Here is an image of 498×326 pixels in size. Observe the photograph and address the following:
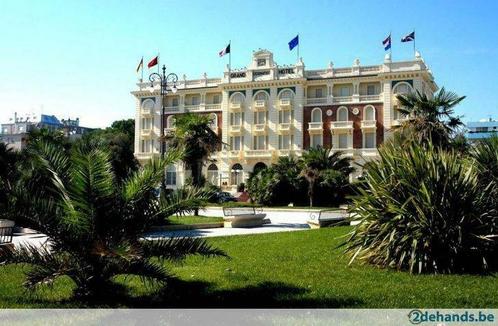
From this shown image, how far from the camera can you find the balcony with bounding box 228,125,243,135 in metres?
59.6

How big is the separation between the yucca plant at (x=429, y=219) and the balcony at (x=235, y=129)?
49.4 meters

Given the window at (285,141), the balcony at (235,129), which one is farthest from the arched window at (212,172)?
the window at (285,141)

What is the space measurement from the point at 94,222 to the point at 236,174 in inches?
2077

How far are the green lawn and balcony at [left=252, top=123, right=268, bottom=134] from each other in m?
47.7

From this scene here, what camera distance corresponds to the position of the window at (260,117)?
193ft

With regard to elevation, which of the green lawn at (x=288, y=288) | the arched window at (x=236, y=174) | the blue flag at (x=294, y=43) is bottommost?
the green lawn at (x=288, y=288)

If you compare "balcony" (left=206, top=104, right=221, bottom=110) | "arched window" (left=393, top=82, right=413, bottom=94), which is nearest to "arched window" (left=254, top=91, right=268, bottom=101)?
"balcony" (left=206, top=104, right=221, bottom=110)

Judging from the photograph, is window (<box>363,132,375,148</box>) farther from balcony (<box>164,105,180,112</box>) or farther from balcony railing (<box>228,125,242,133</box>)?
balcony (<box>164,105,180,112</box>)

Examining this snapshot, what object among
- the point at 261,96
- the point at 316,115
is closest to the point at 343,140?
the point at 316,115

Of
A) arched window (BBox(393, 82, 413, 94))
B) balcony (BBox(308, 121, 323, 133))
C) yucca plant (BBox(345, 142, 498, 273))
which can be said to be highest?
arched window (BBox(393, 82, 413, 94))

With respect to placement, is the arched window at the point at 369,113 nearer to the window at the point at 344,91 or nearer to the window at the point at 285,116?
the window at the point at 344,91

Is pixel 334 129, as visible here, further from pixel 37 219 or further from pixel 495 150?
pixel 37 219

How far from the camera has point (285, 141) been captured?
5806 centimetres

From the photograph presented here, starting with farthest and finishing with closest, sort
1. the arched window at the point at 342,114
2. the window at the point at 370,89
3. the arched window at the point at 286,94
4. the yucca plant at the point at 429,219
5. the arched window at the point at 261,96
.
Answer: the arched window at the point at 261,96 → the arched window at the point at 286,94 → the arched window at the point at 342,114 → the window at the point at 370,89 → the yucca plant at the point at 429,219
